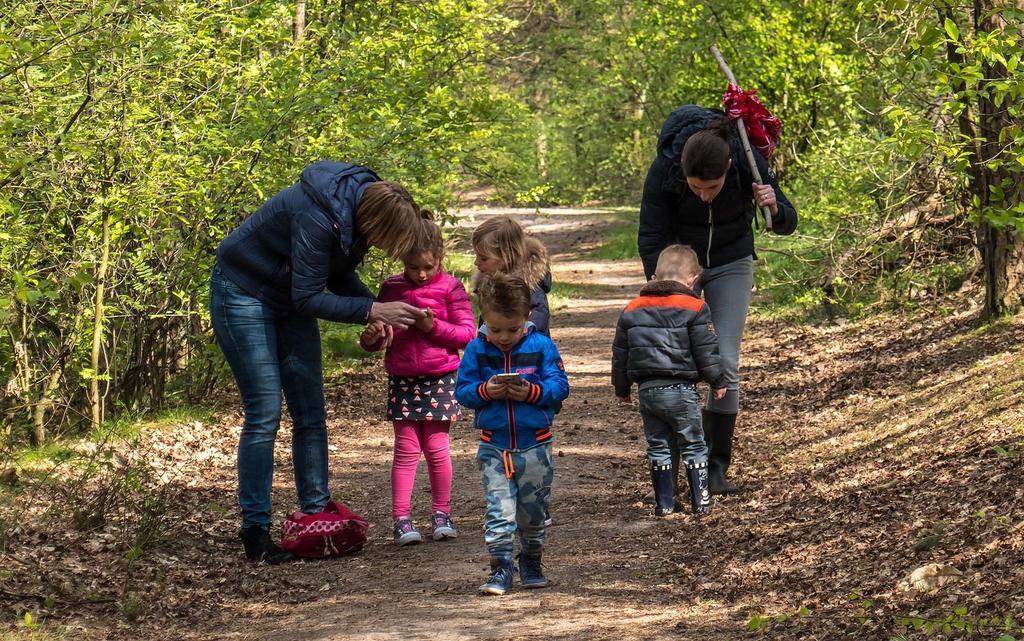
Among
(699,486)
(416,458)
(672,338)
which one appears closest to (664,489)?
(699,486)

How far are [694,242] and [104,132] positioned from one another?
396cm

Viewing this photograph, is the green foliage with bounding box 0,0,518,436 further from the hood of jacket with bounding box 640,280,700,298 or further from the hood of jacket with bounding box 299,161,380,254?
the hood of jacket with bounding box 640,280,700,298

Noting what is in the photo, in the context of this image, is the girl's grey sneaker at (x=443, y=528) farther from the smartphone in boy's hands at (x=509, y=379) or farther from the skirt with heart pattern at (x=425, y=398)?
the smartphone in boy's hands at (x=509, y=379)

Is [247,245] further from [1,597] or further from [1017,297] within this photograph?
[1017,297]

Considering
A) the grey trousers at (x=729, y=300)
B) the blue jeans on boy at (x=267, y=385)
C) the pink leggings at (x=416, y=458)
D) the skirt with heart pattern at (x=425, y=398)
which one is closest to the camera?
the blue jeans on boy at (x=267, y=385)

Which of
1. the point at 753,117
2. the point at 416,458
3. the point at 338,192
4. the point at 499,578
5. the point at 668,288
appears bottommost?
the point at 499,578

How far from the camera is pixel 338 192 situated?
6.18 metres

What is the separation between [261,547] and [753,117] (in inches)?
142

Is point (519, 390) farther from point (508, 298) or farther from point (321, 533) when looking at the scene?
point (321, 533)

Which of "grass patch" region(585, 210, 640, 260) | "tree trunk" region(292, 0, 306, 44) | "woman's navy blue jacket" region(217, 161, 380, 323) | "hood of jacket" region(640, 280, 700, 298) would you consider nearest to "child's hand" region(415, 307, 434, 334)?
"woman's navy blue jacket" region(217, 161, 380, 323)

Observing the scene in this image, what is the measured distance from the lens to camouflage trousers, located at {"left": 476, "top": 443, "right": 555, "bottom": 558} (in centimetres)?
574

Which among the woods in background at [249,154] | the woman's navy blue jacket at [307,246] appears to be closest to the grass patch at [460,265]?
the woods in background at [249,154]

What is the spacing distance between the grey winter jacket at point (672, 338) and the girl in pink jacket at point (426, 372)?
2.98ft

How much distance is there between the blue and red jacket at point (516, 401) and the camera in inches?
228
